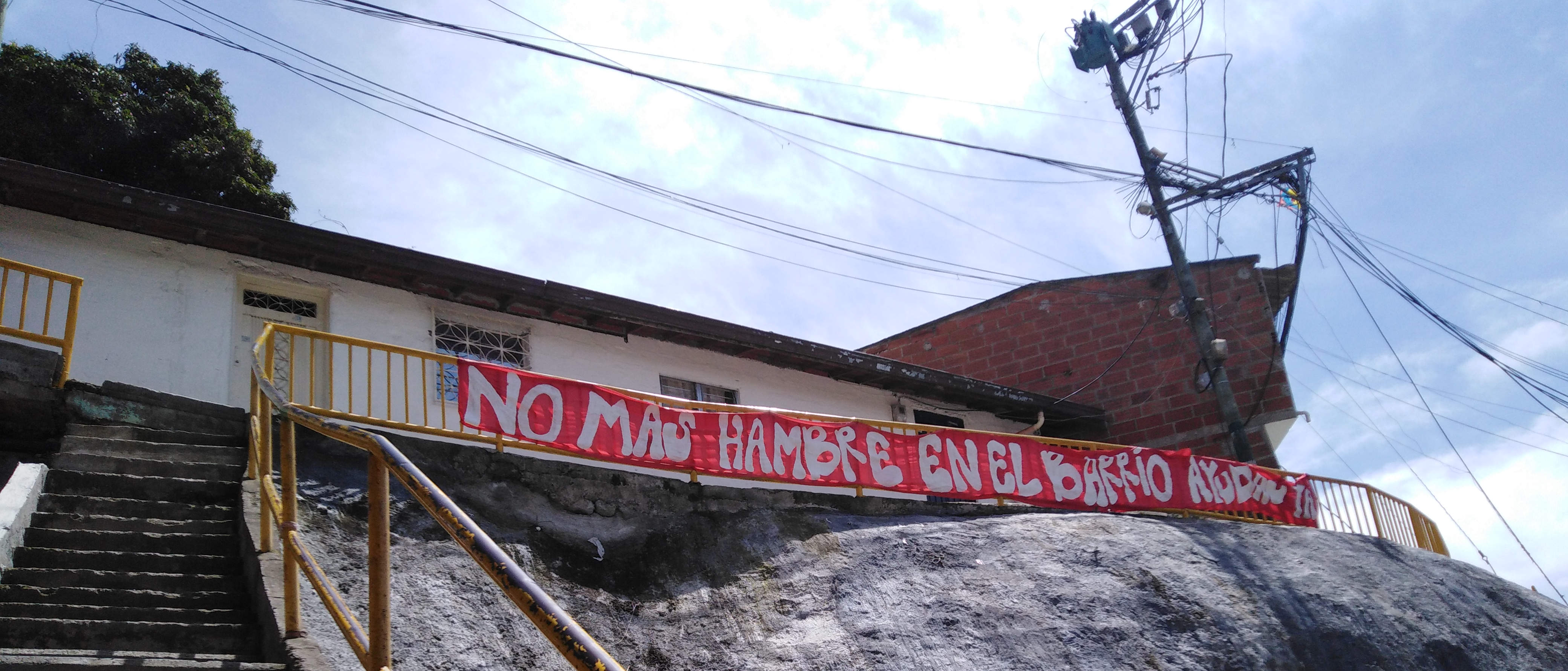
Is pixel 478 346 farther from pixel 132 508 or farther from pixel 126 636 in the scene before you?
pixel 126 636

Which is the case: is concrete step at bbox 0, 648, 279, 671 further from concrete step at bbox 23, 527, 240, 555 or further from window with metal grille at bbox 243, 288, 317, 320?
window with metal grille at bbox 243, 288, 317, 320

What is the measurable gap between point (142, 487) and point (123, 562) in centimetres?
135

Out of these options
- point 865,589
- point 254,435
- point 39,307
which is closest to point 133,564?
point 254,435

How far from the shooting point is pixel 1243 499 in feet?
53.8

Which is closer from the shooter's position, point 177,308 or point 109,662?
point 109,662

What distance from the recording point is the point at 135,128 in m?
20.1

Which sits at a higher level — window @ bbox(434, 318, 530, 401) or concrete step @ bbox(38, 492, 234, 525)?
window @ bbox(434, 318, 530, 401)

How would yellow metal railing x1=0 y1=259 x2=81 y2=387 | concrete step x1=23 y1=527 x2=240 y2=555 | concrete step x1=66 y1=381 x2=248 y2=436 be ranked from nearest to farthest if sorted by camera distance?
concrete step x1=23 y1=527 x2=240 y2=555 < concrete step x1=66 y1=381 x2=248 y2=436 < yellow metal railing x1=0 y1=259 x2=81 y2=387

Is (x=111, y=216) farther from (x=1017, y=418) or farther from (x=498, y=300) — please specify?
(x=1017, y=418)

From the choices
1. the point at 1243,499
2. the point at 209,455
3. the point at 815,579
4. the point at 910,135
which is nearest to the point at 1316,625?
the point at 1243,499

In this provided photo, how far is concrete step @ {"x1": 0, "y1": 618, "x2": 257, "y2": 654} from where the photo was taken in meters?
5.22

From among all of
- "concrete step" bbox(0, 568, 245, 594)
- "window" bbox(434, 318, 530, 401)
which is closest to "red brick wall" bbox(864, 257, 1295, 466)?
"window" bbox(434, 318, 530, 401)

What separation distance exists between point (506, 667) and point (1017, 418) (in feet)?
48.6

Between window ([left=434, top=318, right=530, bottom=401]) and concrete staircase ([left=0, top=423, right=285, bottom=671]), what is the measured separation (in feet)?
14.0
